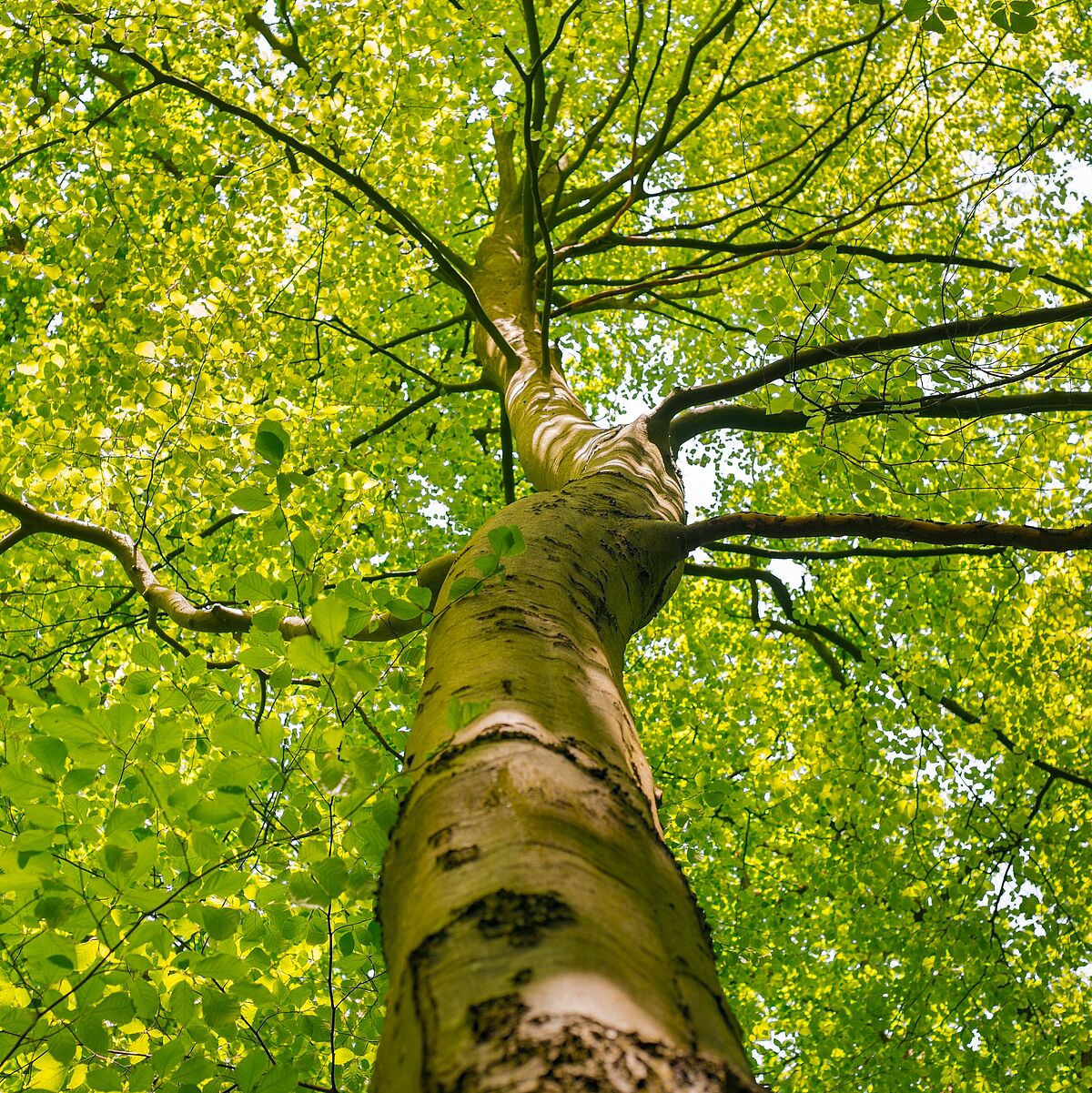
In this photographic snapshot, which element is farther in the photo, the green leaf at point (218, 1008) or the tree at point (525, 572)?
the green leaf at point (218, 1008)

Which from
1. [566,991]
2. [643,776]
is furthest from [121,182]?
[566,991]

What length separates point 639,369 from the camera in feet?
32.8

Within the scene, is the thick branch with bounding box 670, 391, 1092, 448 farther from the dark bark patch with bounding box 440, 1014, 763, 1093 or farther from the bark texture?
the dark bark patch with bounding box 440, 1014, 763, 1093

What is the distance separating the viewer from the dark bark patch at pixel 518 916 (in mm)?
892

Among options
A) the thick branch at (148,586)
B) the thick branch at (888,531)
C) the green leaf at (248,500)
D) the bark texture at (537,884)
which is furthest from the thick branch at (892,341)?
Result: the green leaf at (248,500)

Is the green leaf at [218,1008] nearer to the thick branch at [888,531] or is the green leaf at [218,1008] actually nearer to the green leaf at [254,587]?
the green leaf at [254,587]

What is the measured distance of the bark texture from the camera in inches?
30.6

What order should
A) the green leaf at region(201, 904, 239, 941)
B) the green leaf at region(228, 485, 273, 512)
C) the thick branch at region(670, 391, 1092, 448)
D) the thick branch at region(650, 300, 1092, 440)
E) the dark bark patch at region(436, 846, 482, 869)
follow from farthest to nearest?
the thick branch at region(670, 391, 1092, 448) < the thick branch at region(650, 300, 1092, 440) < the green leaf at region(201, 904, 239, 941) < the green leaf at region(228, 485, 273, 512) < the dark bark patch at region(436, 846, 482, 869)

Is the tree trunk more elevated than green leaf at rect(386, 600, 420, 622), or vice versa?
green leaf at rect(386, 600, 420, 622)

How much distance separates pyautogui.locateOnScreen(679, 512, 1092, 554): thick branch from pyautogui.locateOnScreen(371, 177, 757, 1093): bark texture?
67 centimetres

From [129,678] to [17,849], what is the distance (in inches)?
16.3

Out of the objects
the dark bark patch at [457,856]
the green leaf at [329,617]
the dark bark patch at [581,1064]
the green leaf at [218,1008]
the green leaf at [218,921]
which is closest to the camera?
the dark bark patch at [581,1064]

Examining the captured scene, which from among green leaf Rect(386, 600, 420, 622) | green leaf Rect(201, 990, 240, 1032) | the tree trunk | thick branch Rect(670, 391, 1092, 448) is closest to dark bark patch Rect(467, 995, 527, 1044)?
the tree trunk

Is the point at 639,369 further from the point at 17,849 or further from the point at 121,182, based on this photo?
the point at 17,849
